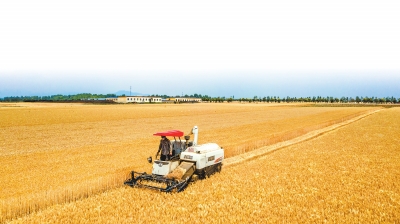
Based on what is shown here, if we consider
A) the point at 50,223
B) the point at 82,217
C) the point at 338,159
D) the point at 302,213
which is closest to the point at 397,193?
the point at 302,213

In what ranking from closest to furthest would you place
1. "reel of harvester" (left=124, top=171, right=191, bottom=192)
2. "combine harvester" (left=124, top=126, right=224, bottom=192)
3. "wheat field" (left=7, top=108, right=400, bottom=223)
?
"wheat field" (left=7, top=108, right=400, bottom=223)
"reel of harvester" (left=124, top=171, right=191, bottom=192)
"combine harvester" (left=124, top=126, right=224, bottom=192)

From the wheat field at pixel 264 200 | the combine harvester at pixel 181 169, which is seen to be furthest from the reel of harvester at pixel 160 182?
the wheat field at pixel 264 200

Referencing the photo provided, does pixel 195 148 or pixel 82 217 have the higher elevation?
pixel 195 148

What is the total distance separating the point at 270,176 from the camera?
45.8 ft

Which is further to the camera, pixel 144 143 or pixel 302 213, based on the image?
pixel 144 143

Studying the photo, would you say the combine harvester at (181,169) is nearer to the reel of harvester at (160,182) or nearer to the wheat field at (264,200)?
the reel of harvester at (160,182)

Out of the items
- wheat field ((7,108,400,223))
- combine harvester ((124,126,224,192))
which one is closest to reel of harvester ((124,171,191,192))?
combine harvester ((124,126,224,192))

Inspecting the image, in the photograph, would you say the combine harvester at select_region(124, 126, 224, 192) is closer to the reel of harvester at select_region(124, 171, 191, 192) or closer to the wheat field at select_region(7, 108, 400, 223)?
the reel of harvester at select_region(124, 171, 191, 192)

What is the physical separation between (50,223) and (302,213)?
7.05m

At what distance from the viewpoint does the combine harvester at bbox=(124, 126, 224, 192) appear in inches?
465

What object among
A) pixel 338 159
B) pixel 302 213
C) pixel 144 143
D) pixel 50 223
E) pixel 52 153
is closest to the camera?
pixel 50 223

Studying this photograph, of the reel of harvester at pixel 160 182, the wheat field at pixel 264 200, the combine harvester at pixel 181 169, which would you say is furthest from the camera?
the combine harvester at pixel 181 169

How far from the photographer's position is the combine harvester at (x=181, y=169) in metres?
11.8

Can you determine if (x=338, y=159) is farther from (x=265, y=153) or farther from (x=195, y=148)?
(x=195, y=148)
